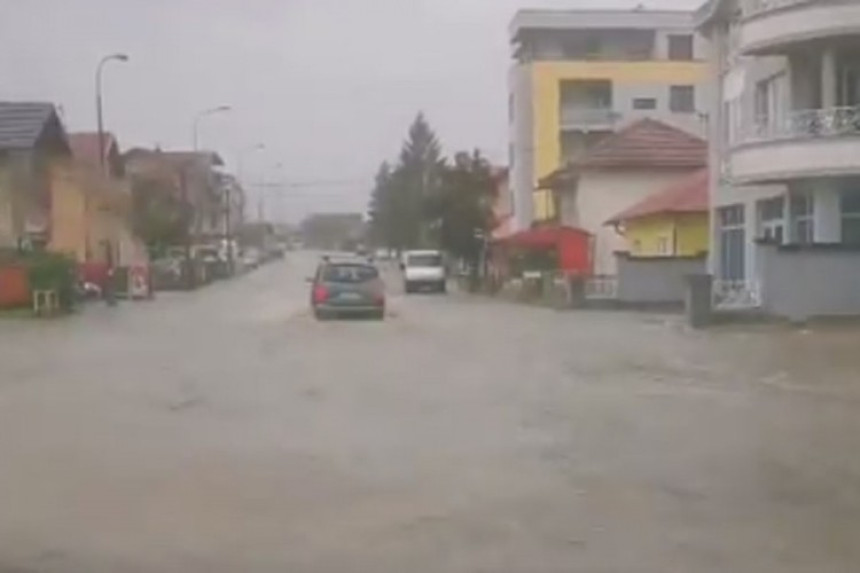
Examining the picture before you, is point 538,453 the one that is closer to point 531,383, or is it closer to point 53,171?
point 531,383

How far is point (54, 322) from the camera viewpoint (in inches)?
1826

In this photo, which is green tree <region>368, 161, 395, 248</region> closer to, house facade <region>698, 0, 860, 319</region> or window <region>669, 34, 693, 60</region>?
window <region>669, 34, 693, 60</region>

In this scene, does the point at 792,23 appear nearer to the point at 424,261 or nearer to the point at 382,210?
the point at 424,261

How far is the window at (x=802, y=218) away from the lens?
41125 mm

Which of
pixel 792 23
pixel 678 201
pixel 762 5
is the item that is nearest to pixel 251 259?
pixel 678 201

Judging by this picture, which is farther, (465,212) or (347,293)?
(465,212)

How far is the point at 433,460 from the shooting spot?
48.2 feet

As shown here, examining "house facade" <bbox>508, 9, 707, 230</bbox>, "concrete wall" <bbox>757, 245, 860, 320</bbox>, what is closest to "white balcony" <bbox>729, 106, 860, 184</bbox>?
"concrete wall" <bbox>757, 245, 860, 320</bbox>

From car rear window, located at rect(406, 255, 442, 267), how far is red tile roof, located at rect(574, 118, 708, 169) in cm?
1038

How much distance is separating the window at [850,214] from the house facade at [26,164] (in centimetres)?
3445

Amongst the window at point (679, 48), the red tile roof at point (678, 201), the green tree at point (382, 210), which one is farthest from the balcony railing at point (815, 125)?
the green tree at point (382, 210)

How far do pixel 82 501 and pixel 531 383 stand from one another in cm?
1137

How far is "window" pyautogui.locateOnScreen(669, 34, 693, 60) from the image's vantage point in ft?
313

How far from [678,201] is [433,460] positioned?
4358 cm
